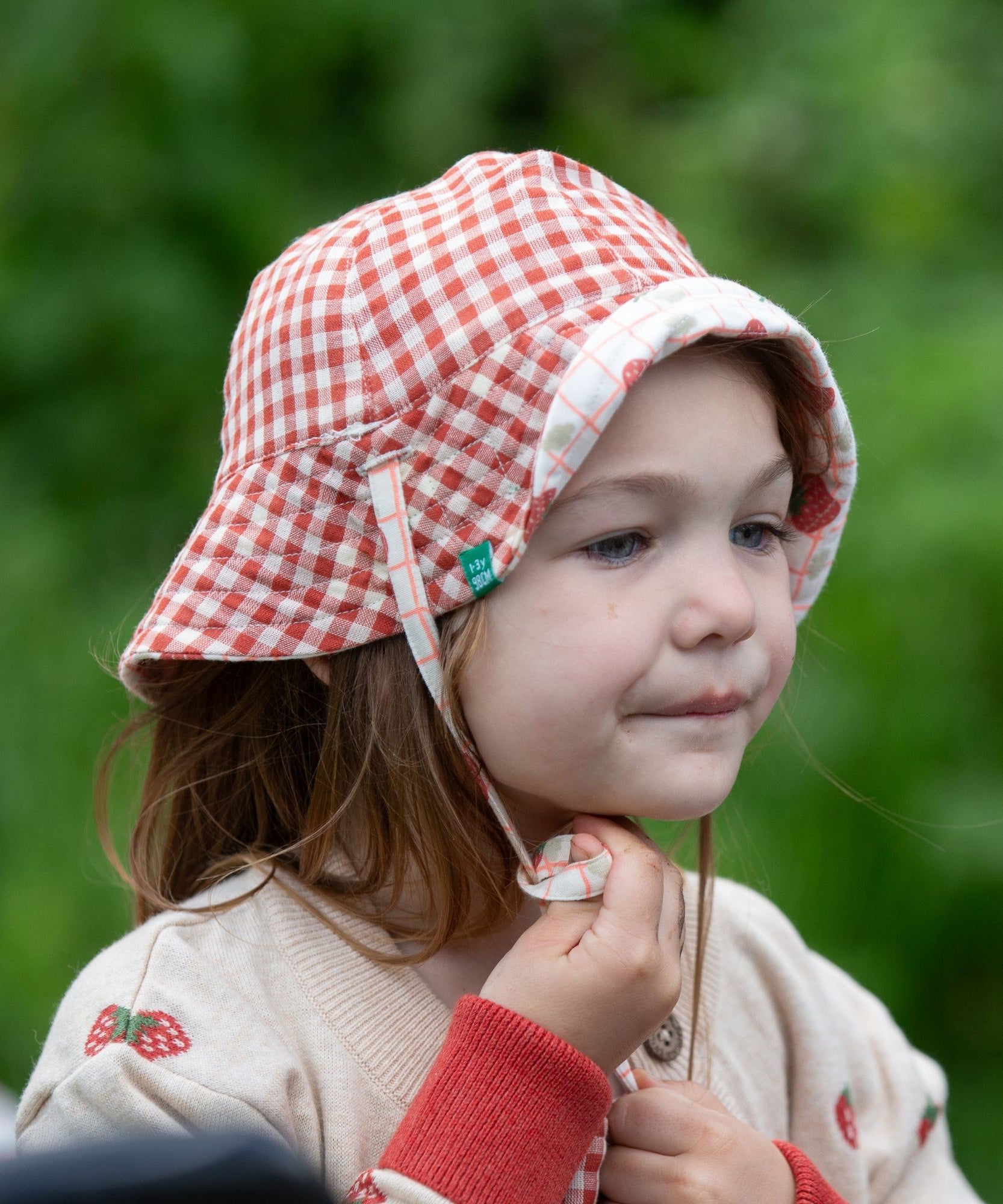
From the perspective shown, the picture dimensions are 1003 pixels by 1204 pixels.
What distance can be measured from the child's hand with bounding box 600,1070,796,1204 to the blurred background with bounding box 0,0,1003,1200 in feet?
4.18

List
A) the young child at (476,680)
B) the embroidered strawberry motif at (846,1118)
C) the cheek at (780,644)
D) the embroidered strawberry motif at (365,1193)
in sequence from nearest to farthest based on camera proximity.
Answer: the embroidered strawberry motif at (365,1193)
the young child at (476,680)
the cheek at (780,644)
the embroidered strawberry motif at (846,1118)

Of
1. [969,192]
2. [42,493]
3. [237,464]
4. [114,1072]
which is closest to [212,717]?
[237,464]

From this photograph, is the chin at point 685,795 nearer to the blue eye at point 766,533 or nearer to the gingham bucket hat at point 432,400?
the gingham bucket hat at point 432,400

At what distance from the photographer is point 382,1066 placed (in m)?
1.41

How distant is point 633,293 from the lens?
133 cm

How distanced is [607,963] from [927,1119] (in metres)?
0.81

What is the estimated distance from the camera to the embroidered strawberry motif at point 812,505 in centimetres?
163

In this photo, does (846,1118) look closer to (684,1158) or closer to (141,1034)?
(684,1158)

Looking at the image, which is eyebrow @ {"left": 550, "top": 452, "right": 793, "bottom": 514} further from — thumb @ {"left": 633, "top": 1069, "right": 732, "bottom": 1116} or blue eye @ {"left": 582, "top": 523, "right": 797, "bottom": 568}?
thumb @ {"left": 633, "top": 1069, "right": 732, "bottom": 1116}

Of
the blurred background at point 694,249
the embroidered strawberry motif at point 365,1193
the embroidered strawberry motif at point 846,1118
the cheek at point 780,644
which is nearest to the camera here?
the embroidered strawberry motif at point 365,1193

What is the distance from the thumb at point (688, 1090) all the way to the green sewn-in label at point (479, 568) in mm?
562

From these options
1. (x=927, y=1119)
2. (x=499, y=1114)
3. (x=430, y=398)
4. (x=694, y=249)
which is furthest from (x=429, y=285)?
(x=694, y=249)

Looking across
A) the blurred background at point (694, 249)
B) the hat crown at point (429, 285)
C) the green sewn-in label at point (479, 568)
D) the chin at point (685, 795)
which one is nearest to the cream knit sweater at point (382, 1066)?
the chin at point (685, 795)

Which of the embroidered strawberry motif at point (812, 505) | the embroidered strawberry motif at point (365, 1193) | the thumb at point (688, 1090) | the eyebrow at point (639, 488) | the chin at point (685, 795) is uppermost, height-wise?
the eyebrow at point (639, 488)
